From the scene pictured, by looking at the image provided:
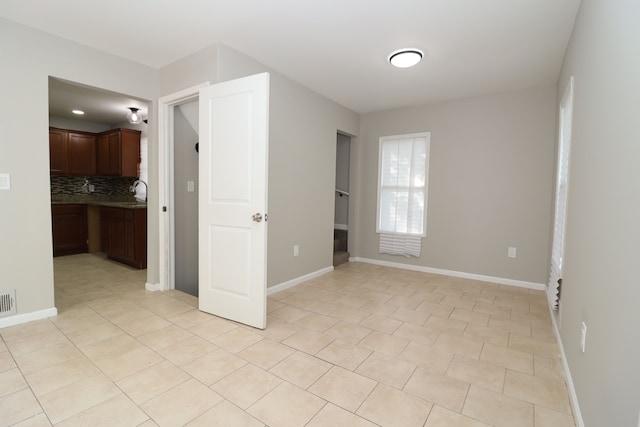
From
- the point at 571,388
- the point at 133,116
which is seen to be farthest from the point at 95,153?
the point at 571,388

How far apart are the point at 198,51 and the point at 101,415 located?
9.53ft

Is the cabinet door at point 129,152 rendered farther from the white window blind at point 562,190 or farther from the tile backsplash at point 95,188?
the white window blind at point 562,190

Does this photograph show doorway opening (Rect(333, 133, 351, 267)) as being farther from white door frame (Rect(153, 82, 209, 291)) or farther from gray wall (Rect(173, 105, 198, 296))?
white door frame (Rect(153, 82, 209, 291))

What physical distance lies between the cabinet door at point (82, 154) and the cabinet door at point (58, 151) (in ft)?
0.24

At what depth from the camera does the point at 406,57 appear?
9.27 feet

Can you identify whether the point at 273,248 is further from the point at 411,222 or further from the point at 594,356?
the point at 594,356

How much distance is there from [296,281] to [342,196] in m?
2.02

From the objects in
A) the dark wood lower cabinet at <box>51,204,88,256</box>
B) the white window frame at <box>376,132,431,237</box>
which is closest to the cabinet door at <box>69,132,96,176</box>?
the dark wood lower cabinet at <box>51,204,88,256</box>

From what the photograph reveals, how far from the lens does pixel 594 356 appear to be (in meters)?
1.34

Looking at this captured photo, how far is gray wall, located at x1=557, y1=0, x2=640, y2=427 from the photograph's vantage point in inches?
40.1

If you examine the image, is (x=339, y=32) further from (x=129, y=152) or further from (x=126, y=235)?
(x=129, y=152)

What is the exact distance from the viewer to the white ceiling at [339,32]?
85.7 inches

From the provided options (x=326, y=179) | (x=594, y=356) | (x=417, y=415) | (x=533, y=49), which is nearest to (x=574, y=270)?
(x=594, y=356)

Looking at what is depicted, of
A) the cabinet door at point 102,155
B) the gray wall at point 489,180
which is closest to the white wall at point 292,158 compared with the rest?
the gray wall at point 489,180
